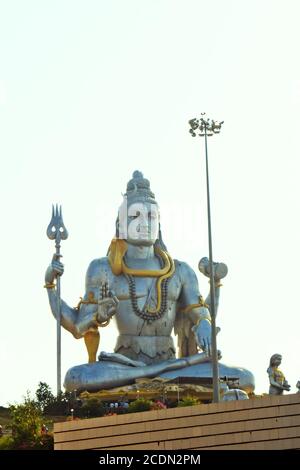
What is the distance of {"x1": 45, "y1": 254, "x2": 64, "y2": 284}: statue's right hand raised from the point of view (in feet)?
138

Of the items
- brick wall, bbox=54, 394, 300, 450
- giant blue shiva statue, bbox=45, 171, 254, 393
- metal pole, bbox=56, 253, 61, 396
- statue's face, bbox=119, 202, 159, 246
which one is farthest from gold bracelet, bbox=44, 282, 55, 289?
brick wall, bbox=54, 394, 300, 450

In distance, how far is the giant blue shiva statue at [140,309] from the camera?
137 ft

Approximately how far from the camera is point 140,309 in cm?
4303

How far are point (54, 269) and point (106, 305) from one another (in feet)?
6.20

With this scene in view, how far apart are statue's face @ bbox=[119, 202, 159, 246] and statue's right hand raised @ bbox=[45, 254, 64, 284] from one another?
88.3 inches

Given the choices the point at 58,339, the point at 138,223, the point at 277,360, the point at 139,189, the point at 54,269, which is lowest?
the point at 277,360

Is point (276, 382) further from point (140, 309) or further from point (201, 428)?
point (140, 309)

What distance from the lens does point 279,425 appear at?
23.2 m

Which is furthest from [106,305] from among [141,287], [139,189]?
[139,189]

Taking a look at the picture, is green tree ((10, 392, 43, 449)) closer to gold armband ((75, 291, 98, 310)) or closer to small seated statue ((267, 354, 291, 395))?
small seated statue ((267, 354, 291, 395))

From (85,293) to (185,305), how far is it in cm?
285
